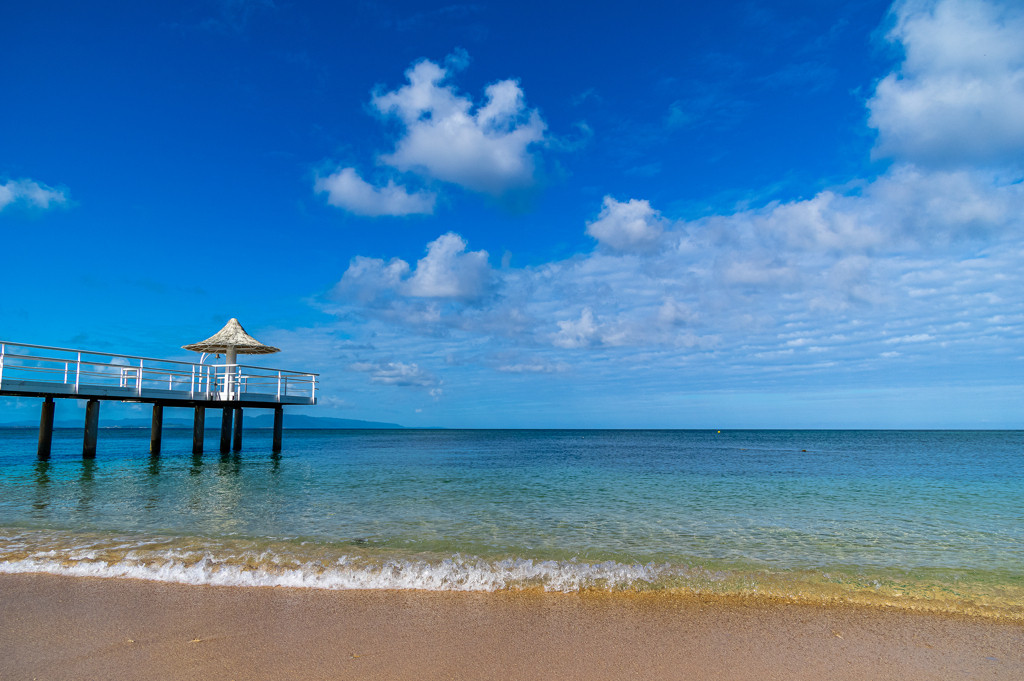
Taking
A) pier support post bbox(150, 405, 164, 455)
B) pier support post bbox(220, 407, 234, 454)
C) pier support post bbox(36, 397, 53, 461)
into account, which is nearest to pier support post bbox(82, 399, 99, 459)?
Answer: pier support post bbox(36, 397, 53, 461)

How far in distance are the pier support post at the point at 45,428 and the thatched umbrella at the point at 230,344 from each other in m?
4.88

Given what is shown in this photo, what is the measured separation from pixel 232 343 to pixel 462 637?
2087 cm

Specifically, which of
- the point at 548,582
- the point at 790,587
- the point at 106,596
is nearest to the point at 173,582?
the point at 106,596

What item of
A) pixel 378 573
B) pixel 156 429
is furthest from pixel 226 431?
pixel 378 573

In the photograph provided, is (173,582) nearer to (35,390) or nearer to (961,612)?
(961,612)

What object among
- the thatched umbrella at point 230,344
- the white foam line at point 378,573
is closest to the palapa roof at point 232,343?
the thatched umbrella at point 230,344

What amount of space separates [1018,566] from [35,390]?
2283cm

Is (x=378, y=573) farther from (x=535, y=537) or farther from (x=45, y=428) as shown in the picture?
(x=45, y=428)

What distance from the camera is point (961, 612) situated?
5.14 meters

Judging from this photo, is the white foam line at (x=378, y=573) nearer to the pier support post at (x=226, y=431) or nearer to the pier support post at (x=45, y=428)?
the pier support post at (x=45, y=428)

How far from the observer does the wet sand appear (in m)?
3.80

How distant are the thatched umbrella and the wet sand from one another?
1787 cm

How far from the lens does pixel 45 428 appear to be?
19344mm

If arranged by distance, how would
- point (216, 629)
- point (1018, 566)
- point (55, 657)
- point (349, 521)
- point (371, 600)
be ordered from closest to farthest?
point (55, 657) < point (216, 629) < point (371, 600) < point (1018, 566) < point (349, 521)
